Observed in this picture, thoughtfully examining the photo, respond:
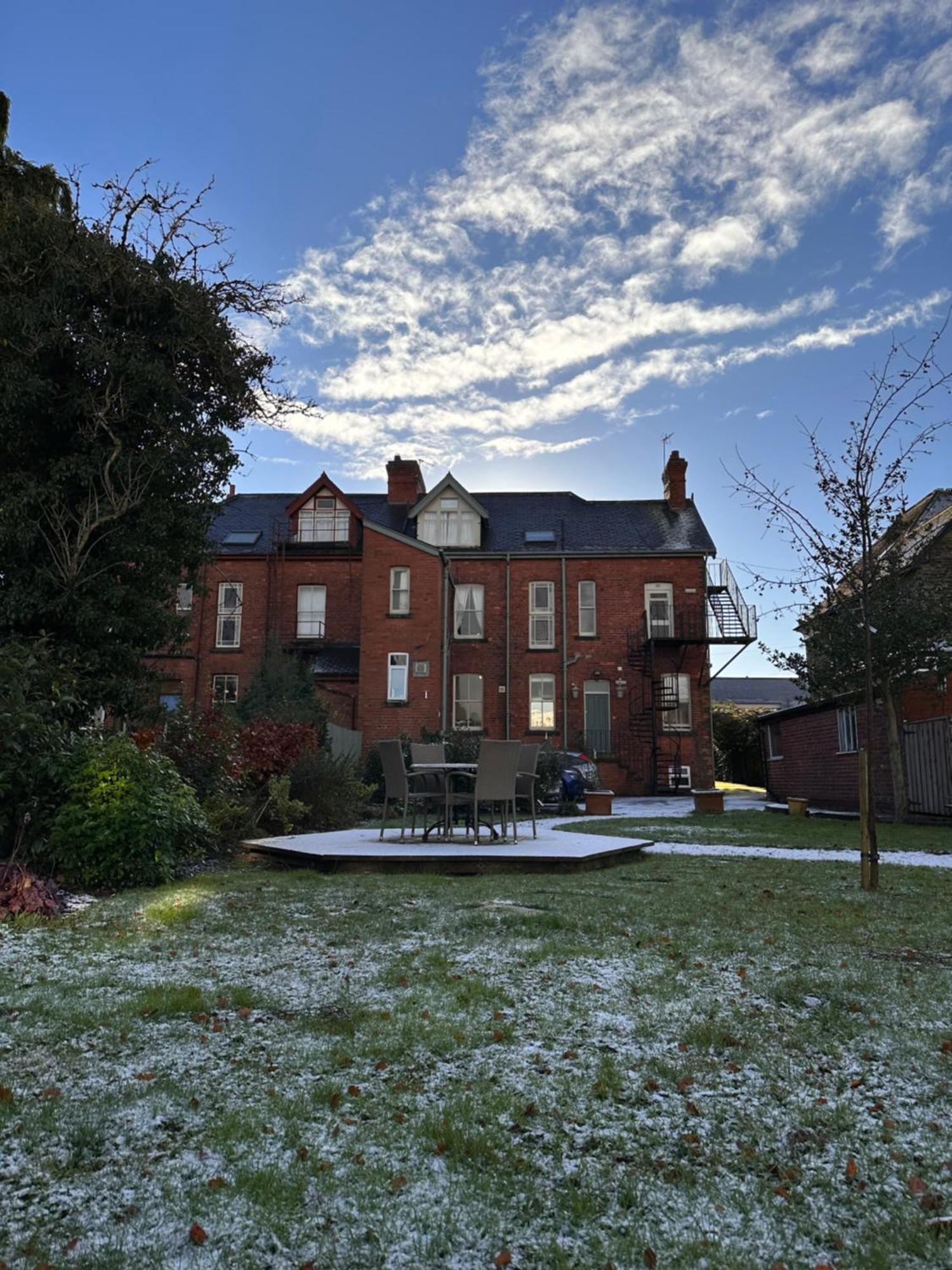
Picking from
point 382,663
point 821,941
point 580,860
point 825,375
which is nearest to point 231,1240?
point 821,941

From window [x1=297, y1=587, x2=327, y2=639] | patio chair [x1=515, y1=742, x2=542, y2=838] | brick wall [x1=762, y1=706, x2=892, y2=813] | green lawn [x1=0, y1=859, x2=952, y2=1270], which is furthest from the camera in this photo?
window [x1=297, y1=587, x2=327, y2=639]

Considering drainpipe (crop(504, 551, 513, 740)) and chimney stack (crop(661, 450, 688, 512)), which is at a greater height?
chimney stack (crop(661, 450, 688, 512))

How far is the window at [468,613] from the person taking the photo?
26.8 metres

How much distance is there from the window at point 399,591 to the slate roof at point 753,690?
32.5 m

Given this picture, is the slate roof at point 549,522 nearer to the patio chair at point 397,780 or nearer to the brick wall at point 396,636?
the brick wall at point 396,636

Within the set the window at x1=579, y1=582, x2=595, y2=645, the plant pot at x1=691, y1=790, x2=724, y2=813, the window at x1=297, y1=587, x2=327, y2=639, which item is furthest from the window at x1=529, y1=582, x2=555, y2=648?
the plant pot at x1=691, y1=790, x2=724, y2=813

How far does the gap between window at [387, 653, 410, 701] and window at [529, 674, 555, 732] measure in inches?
171

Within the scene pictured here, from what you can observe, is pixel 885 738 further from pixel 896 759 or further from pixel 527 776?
pixel 527 776

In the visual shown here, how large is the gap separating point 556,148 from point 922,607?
10.0 meters

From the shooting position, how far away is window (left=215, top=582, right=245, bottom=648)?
26641 millimetres

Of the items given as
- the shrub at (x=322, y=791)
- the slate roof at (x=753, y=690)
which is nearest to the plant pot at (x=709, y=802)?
the shrub at (x=322, y=791)

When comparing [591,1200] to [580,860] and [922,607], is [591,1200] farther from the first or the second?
[922,607]

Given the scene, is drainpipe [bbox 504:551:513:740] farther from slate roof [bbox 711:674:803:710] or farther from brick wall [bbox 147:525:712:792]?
slate roof [bbox 711:674:803:710]

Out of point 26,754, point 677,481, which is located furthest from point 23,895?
point 677,481
